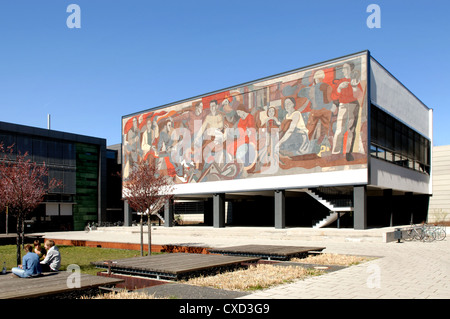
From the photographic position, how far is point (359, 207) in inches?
1150

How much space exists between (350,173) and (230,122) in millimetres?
11573

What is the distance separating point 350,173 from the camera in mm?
29438

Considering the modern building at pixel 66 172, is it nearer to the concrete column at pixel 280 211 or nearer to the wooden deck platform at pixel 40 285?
the concrete column at pixel 280 211

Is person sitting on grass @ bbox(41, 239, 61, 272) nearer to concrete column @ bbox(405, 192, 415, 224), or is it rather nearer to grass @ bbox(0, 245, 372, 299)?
grass @ bbox(0, 245, 372, 299)

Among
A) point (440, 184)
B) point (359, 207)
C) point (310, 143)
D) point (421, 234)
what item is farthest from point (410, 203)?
point (421, 234)

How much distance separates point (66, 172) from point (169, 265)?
40510 mm

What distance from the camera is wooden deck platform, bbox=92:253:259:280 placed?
1048 centimetres

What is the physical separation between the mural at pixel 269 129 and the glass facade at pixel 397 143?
2172mm

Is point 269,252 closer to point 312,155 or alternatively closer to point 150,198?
point 150,198

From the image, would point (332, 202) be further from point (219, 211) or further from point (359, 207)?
point (219, 211)

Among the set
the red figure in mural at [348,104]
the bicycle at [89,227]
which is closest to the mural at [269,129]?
the red figure in mural at [348,104]

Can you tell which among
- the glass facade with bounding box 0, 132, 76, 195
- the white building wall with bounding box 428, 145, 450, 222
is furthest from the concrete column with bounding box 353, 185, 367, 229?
the glass facade with bounding box 0, 132, 76, 195
